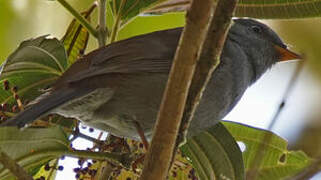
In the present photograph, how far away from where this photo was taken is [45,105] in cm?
296

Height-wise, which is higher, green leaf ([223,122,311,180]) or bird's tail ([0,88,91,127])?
bird's tail ([0,88,91,127])

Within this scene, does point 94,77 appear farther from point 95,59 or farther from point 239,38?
point 239,38

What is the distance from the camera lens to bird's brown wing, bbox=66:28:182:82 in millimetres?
3295

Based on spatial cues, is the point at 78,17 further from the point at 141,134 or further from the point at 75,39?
the point at 141,134

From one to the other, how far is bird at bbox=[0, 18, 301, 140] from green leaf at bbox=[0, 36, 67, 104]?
22 centimetres

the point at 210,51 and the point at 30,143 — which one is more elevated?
the point at 210,51

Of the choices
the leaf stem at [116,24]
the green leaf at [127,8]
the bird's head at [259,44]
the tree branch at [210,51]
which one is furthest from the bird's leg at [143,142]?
the bird's head at [259,44]

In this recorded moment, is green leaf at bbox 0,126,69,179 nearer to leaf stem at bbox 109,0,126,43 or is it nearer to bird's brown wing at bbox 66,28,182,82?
bird's brown wing at bbox 66,28,182,82

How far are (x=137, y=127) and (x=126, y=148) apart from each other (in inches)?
4.5

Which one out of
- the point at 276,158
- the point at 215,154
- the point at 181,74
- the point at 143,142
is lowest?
the point at 276,158

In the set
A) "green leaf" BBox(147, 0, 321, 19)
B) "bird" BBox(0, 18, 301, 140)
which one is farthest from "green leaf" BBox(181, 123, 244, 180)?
"green leaf" BBox(147, 0, 321, 19)

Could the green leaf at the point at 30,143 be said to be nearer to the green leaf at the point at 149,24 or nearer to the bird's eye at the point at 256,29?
the green leaf at the point at 149,24

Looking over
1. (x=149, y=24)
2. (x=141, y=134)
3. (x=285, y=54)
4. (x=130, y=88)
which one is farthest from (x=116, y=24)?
(x=285, y=54)

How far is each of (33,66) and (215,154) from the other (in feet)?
3.33
